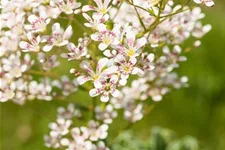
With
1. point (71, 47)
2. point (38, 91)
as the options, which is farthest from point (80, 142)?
point (71, 47)

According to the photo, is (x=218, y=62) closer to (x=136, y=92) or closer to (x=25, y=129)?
Result: (x=25, y=129)

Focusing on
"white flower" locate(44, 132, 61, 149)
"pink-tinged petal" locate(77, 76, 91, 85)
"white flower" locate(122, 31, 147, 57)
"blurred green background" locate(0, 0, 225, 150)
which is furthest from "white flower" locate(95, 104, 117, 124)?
"blurred green background" locate(0, 0, 225, 150)

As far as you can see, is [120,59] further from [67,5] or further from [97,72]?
[67,5]

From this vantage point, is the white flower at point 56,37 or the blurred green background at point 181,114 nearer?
the white flower at point 56,37

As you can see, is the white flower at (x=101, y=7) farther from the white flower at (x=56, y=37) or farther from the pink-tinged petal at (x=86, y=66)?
the pink-tinged petal at (x=86, y=66)

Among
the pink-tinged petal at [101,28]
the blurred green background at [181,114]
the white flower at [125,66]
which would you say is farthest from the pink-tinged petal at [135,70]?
the blurred green background at [181,114]

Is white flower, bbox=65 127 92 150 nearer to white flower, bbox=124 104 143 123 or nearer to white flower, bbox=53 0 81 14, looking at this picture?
white flower, bbox=124 104 143 123

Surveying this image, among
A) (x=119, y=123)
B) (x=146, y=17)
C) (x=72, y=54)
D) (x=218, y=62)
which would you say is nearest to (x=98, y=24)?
(x=72, y=54)

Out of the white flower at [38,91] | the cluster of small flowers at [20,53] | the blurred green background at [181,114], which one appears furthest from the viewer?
the blurred green background at [181,114]
